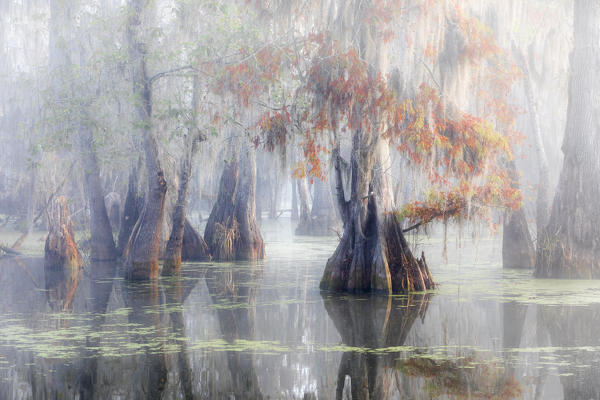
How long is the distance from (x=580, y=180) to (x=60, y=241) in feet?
36.2

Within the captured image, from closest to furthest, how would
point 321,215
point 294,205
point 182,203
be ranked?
point 182,203, point 321,215, point 294,205

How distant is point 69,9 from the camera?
19.2 m

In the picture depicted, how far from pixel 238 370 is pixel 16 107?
20.9 metres

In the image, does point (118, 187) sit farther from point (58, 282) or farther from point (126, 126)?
point (58, 282)

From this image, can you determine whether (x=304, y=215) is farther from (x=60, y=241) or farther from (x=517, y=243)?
(x=60, y=241)

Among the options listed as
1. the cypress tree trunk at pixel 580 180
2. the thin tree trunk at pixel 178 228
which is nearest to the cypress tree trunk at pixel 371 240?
the cypress tree trunk at pixel 580 180

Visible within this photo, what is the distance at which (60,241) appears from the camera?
58.5ft

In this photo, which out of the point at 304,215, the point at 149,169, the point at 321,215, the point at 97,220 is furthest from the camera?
the point at 304,215

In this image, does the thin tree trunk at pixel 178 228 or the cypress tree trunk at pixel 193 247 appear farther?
the cypress tree trunk at pixel 193 247

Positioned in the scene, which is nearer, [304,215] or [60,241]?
[60,241]

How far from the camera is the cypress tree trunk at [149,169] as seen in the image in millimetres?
15742

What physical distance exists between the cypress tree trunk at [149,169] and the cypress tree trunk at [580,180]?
294 inches

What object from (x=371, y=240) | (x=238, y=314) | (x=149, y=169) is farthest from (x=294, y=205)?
(x=238, y=314)

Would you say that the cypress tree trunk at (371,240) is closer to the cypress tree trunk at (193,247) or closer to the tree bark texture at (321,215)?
the cypress tree trunk at (193,247)
